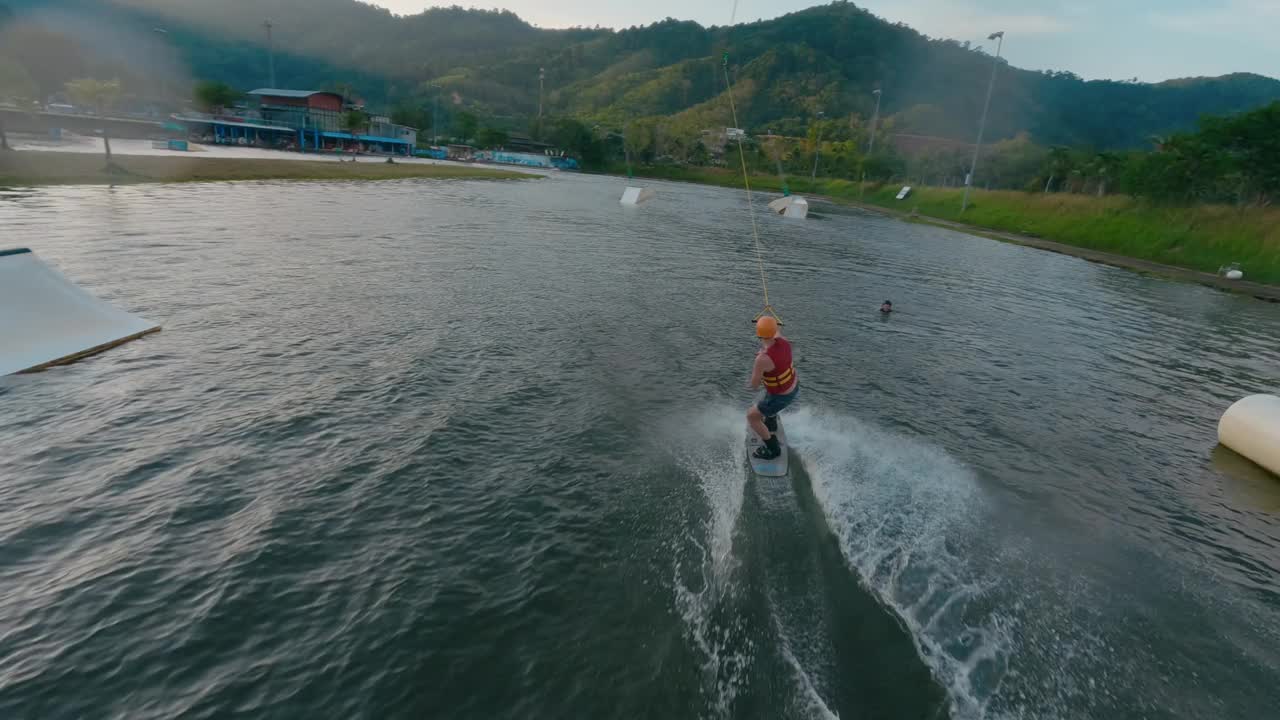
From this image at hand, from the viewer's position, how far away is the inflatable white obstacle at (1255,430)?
14.6 m

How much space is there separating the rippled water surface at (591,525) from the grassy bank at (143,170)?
34.3 m

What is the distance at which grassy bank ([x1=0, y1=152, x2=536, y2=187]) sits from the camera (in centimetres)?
4681

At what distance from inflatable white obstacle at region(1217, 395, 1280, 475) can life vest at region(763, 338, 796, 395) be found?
12.7 m

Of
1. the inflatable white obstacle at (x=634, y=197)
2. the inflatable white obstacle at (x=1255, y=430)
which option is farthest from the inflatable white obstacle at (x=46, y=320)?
the inflatable white obstacle at (x=634, y=197)

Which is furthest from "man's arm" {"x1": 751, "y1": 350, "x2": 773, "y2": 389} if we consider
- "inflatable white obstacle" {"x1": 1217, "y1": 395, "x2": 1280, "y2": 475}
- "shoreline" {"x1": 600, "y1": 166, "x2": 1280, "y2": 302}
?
"shoreline" {"x1": 600, "y1": 166, "x2": 1280, "y2": 302}

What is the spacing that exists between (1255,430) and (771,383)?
43.3 feet

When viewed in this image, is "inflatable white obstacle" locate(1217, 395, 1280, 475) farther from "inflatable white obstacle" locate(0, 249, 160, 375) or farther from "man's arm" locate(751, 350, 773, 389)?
"inflatable white obstacle" locate(0, 249, 160, 375)

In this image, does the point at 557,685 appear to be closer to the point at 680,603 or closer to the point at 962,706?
the point at 680,603

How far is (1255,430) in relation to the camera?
14969mm

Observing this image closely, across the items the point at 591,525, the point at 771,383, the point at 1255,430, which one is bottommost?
the point at 591,525

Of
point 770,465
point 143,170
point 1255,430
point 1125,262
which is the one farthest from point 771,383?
point 143,170

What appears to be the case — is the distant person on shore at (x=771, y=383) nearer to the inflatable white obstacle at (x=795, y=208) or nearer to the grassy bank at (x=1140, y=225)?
the grassy bank at (x=1140, y=225)

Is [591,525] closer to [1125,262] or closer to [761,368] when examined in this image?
[761,368]

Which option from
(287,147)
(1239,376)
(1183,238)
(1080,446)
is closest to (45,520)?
(1080,446)
